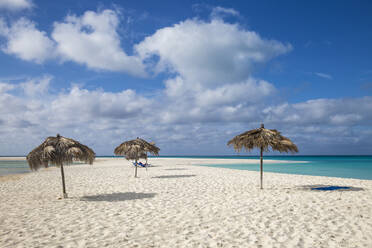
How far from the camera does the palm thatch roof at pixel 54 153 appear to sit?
799 cm

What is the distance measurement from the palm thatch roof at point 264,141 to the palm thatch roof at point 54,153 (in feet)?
20.4

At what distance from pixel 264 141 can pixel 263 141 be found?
0.13 feet

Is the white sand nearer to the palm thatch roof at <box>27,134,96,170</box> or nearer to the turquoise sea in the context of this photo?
the palm thatch roof at <box>27,134,96,170</box>

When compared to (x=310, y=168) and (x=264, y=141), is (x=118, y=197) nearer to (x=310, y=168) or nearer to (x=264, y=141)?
(x=264, y=141)

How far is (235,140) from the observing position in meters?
10.1

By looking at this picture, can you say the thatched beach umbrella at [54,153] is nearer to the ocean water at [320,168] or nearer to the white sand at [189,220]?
the white sand at [189,220]

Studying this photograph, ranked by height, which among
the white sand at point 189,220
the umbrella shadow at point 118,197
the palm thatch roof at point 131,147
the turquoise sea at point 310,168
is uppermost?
the palm thatch roof at point 131,147

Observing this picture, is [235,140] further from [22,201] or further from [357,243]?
[22,201]

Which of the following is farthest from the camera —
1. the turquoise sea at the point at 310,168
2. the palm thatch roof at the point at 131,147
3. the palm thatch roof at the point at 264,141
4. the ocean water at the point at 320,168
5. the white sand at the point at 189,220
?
the turquoise sea at the point at 310,168

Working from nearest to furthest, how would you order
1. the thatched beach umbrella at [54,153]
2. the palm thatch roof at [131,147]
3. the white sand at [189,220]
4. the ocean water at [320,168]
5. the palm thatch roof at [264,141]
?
the white sand at [189,220], the thatched beach umbrella at [54,153], the palm thatch roof at [264,141], the palm thatch roof at [131,147], the ocean water at [320,168]

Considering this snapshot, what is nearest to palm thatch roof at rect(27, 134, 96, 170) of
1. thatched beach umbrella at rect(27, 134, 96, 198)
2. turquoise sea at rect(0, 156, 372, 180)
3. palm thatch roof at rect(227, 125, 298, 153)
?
thatched beach umbrella at rect(27, 134, 96, 198)

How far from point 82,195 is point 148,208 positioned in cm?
360

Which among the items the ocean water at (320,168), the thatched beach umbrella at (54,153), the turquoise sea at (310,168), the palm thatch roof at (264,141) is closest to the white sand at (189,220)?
the thatched beach umbrella at (54,153)

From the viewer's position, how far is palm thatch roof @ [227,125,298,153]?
30.0 ft
